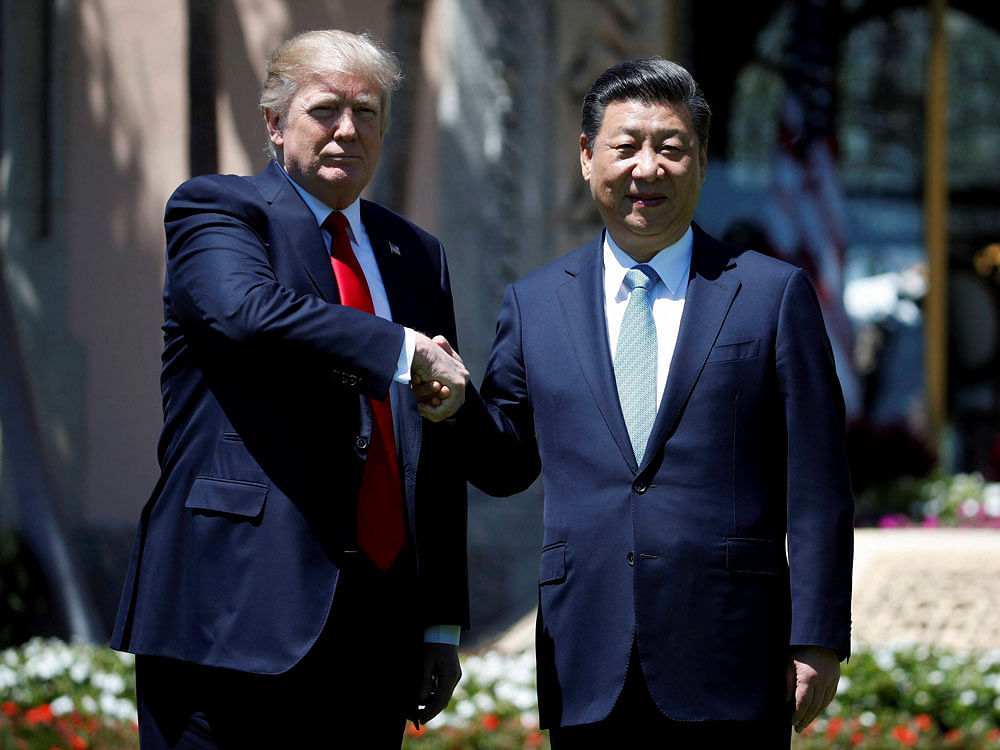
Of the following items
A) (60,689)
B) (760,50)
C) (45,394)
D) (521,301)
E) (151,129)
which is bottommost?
(60,689)

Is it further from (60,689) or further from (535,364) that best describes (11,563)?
(535,364)

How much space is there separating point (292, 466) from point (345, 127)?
737 millimetres

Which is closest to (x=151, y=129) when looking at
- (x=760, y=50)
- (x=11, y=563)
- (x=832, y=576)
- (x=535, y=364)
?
(x=11, y=563)

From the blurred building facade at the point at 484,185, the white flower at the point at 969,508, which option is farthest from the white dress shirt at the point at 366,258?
the white flower at the point at 969,508

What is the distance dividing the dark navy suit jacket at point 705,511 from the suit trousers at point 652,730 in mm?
31

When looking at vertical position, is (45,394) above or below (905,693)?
above

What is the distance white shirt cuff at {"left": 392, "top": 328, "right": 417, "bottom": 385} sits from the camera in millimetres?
2848

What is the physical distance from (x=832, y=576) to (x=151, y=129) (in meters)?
7.43

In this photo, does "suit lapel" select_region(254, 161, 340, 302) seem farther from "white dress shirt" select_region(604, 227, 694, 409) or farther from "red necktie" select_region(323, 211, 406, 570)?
"white dress shirt" select_region(604, 227, 694, 409)

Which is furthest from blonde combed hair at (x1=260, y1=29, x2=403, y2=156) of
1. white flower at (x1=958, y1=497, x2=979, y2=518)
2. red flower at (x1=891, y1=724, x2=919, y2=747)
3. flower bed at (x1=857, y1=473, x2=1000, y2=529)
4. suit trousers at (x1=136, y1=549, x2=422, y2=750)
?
white flower at (x1=958, y1=497, x2=979, y2=518)

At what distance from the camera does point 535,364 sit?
309 cm

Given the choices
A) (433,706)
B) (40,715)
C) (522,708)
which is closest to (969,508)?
(522,708)

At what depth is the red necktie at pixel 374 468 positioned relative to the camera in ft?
9.55

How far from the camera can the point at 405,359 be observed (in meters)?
2.86
